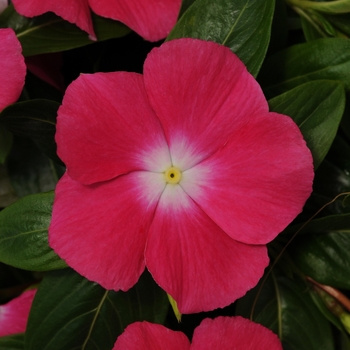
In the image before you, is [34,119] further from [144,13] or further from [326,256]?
[326,256]

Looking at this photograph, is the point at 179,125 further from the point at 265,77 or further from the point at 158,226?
the point at 265,77

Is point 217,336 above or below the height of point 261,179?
below

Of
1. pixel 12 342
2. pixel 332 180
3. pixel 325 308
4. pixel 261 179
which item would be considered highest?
pixel 261 179

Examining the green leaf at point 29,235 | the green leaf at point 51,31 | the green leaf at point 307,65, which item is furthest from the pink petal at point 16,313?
the green leaf at point 307,65

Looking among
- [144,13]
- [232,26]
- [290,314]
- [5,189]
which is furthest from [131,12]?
[290,314]

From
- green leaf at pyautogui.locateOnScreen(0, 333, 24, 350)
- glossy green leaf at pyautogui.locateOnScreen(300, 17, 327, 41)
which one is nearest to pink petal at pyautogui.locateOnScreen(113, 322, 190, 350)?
green leaf at pyautogui.locateOnScreen(0, 333, 24, 350)

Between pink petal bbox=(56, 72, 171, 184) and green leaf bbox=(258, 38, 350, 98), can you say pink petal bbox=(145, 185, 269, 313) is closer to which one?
pink petal bbox=(56, 72, 171, 184)

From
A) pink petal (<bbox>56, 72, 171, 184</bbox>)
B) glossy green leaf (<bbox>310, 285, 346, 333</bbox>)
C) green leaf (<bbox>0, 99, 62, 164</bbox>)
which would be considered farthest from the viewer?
glossy green leaf (<bbox>310, 285, 346, 333</bbox>)
